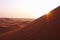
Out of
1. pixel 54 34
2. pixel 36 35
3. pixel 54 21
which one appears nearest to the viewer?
pixel 54 34

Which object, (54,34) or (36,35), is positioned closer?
(54,34)

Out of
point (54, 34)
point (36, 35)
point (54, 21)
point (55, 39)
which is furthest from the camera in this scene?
point (54, 21)

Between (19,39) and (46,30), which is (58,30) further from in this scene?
(19,39)

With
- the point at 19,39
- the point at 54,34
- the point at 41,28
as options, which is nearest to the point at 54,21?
the point at 41,28

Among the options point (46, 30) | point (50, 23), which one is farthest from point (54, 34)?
point (50, 23)

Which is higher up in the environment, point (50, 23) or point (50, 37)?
point (50, 23)

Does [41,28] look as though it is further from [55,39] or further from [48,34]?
[55,39]

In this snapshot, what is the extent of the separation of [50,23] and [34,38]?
160 centimetres

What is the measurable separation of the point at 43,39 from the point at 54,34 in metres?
0.62

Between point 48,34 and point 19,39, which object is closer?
point 48,34

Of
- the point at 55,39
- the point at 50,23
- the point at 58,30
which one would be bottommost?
the point at 55,39

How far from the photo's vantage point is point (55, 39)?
6980 millimetres

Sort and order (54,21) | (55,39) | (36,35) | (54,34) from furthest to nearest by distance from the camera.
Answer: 1. (54,21)
2. (36,35)
3. (54,34)
4. (55,39)

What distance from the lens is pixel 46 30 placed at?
8195mm
